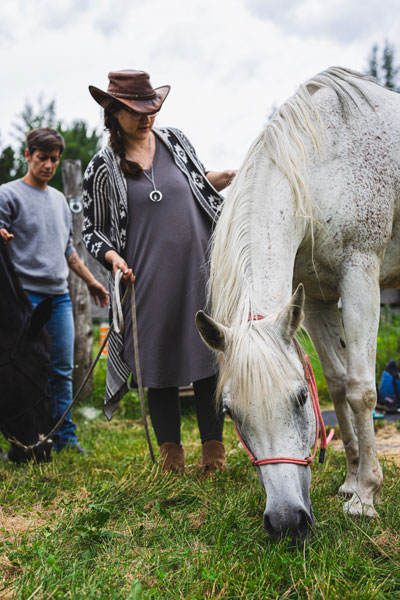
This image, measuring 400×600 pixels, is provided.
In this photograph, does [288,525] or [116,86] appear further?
[116,86]

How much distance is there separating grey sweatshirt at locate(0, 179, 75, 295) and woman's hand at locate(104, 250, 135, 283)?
55.5 inches

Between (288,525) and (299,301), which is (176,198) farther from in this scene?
(288,525)

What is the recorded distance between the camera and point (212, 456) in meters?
3.00

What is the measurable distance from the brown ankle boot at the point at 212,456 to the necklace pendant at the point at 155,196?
4.54 ft

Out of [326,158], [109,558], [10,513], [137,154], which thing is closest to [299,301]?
[326,158]

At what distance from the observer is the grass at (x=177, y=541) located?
169cm

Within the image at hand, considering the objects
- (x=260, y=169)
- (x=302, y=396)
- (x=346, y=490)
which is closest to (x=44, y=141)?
(x=260, y=169)

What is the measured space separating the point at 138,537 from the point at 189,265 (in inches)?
55.3

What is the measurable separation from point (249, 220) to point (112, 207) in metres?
0.89

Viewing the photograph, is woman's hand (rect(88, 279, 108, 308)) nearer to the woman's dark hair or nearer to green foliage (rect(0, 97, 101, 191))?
the woman's dark hair

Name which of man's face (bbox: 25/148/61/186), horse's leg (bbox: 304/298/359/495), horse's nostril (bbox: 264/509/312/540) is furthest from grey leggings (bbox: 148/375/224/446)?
man's face (bbox: 25/148/61/186)

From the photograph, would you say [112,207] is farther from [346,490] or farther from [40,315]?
[346,490]

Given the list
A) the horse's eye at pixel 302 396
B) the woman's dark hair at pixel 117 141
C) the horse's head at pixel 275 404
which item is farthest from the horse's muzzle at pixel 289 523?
the woman's dark hair at pixel 117 141

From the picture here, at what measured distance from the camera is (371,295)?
2576 mm
